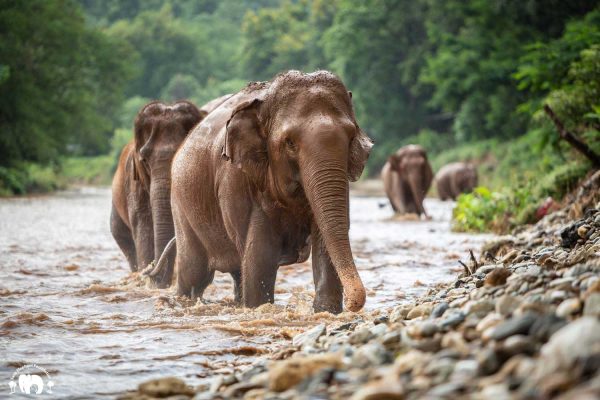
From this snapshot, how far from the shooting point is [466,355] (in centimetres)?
345

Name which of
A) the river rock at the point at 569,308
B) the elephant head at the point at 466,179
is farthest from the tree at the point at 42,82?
the river rock at the point at 569,308

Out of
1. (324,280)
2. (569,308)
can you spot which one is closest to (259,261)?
(324,280)

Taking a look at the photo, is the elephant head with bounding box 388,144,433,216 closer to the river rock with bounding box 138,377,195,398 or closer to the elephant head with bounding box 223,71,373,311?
the elephant head with bounding box 223,71,373,311

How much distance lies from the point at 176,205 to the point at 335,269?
2.34 meters

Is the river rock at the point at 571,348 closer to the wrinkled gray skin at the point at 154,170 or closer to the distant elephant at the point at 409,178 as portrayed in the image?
the wrinkled gray skin at the point at 154,170

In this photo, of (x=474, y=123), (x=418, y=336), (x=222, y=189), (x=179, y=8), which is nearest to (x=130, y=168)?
(x=222, y=189)

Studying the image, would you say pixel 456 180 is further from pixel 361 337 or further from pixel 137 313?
pixel 361 337

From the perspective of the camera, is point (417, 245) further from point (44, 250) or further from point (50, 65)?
point (50, 65)

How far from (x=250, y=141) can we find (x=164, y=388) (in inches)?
103

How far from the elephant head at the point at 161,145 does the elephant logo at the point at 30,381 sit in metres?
4.10

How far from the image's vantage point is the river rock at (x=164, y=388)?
409 centimetres

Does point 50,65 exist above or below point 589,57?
above

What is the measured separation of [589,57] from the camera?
51.5 feet

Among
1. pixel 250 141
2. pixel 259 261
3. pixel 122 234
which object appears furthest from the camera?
pixel 122 234
